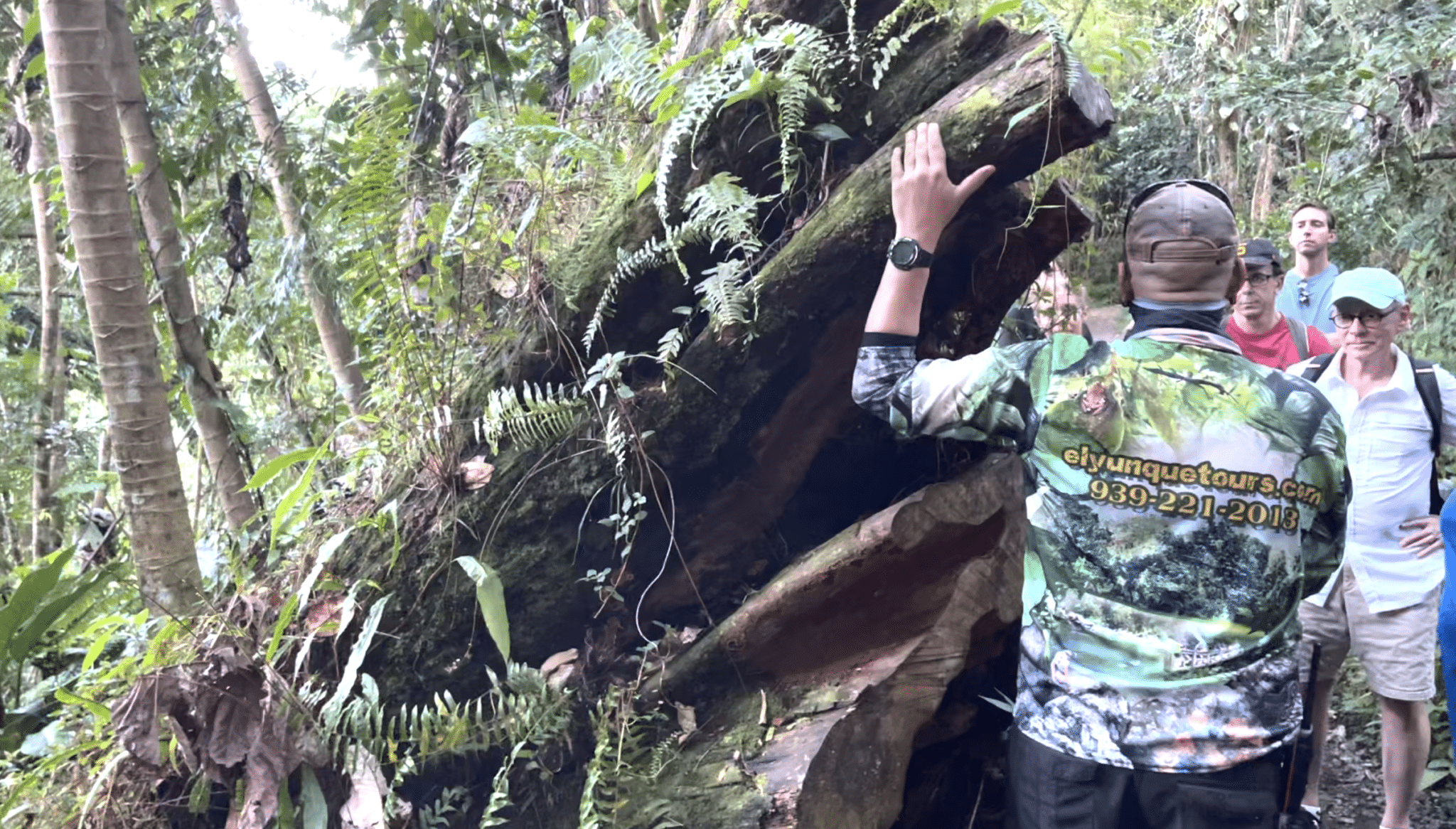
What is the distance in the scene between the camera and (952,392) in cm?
256

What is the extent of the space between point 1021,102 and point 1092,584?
161 cm

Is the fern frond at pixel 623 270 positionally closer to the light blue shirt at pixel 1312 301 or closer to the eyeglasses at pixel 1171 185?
the eyeglasses at pixel 1171 185

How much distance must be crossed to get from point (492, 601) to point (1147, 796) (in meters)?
2.18

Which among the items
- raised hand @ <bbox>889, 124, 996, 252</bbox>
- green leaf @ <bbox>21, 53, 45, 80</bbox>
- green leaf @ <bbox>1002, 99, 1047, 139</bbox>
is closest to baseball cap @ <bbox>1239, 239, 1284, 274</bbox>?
green leaf @ <bbox>1002, 99, 1047, 139</bbox>

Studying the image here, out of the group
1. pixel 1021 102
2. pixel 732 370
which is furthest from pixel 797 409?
pixel 1021 102

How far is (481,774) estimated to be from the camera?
376 cm

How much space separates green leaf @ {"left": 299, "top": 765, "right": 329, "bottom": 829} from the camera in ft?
11.1

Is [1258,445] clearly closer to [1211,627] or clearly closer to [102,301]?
[1211,627]

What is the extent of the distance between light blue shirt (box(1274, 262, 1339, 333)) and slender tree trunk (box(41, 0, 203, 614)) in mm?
5983

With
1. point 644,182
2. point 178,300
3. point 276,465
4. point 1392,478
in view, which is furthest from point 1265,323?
point 178,300

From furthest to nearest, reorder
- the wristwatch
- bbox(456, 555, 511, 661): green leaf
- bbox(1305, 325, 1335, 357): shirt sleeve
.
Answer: bbox(1305, 325, 1335, 357): shirt sleeve, bbox(456, 555, 511, 661): green leaf, the wristwatch

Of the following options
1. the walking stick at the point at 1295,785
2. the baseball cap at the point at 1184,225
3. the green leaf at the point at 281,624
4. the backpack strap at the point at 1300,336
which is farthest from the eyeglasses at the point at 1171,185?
the green leaf at the point at 281,624

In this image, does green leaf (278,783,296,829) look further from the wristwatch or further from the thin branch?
the thin branch

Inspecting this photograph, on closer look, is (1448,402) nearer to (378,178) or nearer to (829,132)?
(829,132)
